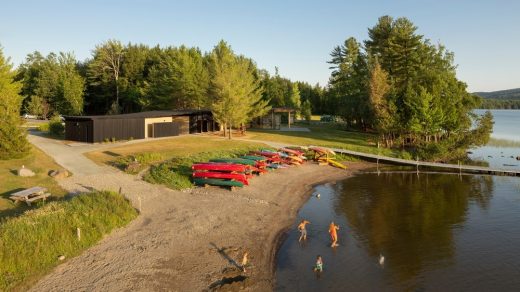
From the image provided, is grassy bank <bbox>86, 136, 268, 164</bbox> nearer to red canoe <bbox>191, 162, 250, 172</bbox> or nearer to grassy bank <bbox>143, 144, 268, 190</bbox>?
grassy bank <bbox>143, 144, 268, 190</bbox>

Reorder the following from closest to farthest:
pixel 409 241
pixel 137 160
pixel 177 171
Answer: pixel 409 241
pixel 177 171
pixel 137 160

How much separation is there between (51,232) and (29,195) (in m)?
7.44

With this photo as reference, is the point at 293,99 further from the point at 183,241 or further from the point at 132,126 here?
the point at 183,241

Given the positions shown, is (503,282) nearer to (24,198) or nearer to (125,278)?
(125,278)

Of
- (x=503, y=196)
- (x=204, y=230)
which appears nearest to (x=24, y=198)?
(x=204, y=230)

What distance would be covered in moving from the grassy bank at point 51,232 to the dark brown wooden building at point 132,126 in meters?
24.6

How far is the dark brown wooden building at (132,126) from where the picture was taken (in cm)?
4338

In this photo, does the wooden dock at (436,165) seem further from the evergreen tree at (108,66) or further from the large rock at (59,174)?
the evergreen tree at (108,66)

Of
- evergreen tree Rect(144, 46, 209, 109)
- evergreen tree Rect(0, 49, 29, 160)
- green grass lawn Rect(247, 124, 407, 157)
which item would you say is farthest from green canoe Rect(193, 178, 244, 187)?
evergreen tree Rect(144, 46, 209, 109)

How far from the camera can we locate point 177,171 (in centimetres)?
3027

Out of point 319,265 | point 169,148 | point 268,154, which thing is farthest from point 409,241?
point 169,148

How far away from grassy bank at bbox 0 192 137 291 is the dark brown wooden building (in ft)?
→ 80.6

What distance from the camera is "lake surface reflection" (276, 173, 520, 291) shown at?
15.4 meters

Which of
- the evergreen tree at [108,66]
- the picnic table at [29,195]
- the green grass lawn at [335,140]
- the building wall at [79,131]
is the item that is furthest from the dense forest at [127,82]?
the picnic table at [29,195]
